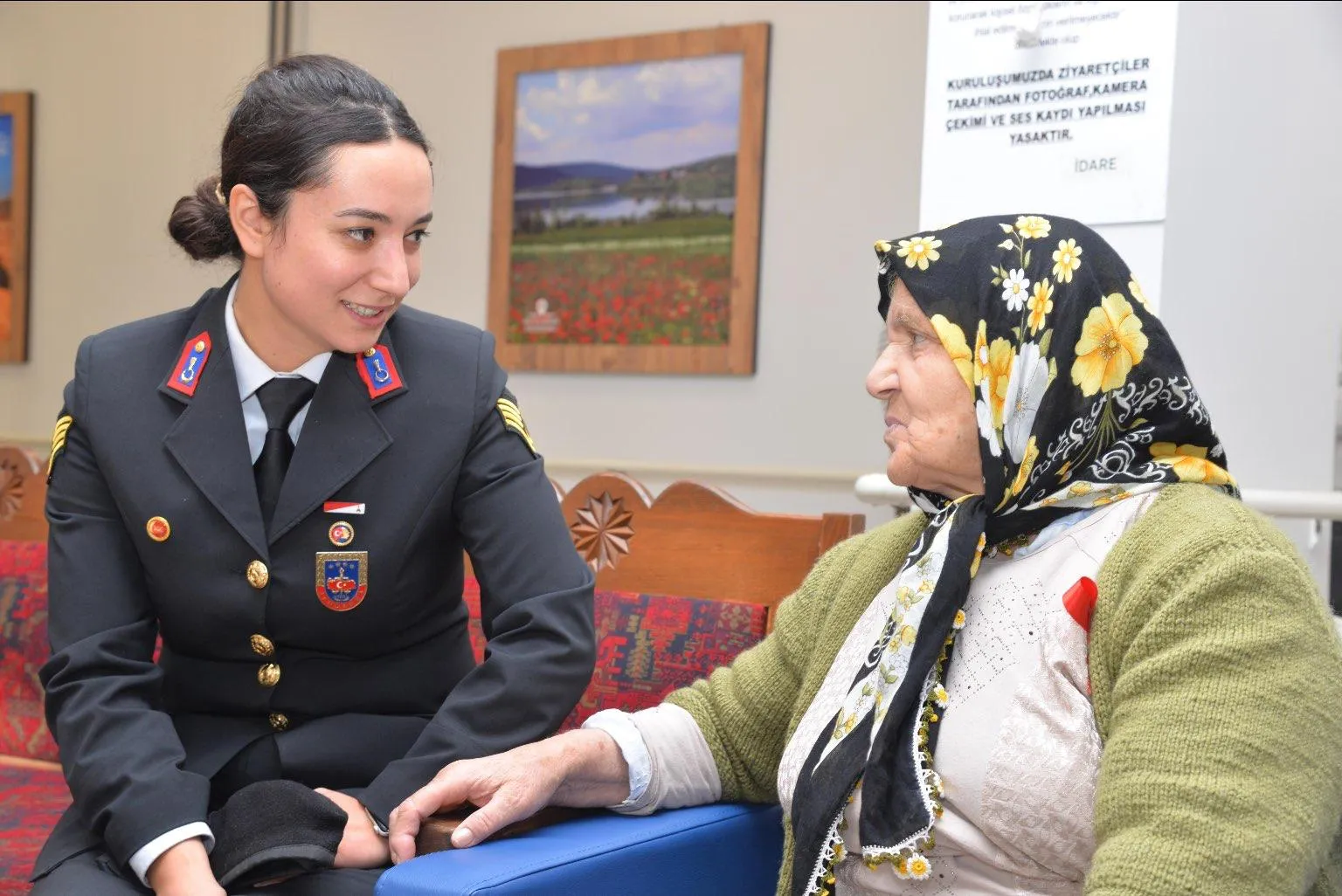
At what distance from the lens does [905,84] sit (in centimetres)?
466

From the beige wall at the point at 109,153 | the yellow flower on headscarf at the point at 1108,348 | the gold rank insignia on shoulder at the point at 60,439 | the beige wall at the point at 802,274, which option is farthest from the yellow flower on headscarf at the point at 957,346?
the beige wall at the point at 109,153

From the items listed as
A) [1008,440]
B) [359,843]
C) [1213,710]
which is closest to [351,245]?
[359,843]

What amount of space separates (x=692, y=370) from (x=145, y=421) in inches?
127

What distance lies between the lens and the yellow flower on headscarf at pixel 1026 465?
59.0 inches

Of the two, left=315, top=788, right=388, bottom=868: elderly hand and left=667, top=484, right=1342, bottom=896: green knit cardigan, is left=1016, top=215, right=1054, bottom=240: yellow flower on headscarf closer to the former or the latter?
left=667, top=484, right=1342, bottom=896: green knit cardigan

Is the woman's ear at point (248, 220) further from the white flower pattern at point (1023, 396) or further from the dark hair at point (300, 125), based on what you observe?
the white flower pattern at point (1023, 396)

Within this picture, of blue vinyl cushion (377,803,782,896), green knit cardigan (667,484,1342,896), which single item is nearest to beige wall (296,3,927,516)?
blue vinyl cushion (377,803,782,896)

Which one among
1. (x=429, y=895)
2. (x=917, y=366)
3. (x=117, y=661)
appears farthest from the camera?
(x=117, y=661)

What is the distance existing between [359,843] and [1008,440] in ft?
2.84

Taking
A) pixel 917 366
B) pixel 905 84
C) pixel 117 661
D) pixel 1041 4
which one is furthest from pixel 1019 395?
pixel 905 84

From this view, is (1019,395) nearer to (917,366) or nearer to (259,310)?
(917,366)

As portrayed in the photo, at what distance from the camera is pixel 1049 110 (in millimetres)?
2666

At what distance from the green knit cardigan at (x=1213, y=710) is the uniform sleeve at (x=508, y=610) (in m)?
0.68

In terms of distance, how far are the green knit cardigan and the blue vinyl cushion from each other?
53 centimetres
